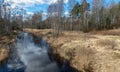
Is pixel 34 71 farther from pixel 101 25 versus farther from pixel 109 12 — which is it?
pixel 109 12

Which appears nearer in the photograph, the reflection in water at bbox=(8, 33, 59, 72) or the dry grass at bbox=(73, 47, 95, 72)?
the dry grass at bbox=(73, 47, 95, 72)

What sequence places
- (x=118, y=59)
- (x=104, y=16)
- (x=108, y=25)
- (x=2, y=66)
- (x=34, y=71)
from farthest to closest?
1. (x=104, y=16)
2. (x=108, y=25)
3. (x=2, y=66)
4. (x=34, y=71)
5. (x=118, y=59)

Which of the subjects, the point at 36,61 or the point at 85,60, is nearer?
the point at 85,60

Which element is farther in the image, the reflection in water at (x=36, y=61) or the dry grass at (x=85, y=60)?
the reflection in water at (x=36, y=61)

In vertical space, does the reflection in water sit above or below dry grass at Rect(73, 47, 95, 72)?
below

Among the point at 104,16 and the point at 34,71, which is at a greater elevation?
the point at 104,16

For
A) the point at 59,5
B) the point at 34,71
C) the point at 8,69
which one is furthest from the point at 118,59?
the point at 59,5

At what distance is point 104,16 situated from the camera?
315 ft

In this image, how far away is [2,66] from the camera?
94.5 feet

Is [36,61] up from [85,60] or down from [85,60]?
down

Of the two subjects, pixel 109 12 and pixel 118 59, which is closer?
pixel 118 59

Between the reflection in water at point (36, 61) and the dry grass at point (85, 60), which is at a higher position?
the dry grass at point (85, 60)

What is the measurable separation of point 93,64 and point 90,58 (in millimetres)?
2363

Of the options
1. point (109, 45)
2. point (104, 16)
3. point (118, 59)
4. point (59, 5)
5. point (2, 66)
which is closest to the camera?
point (118, 59)
